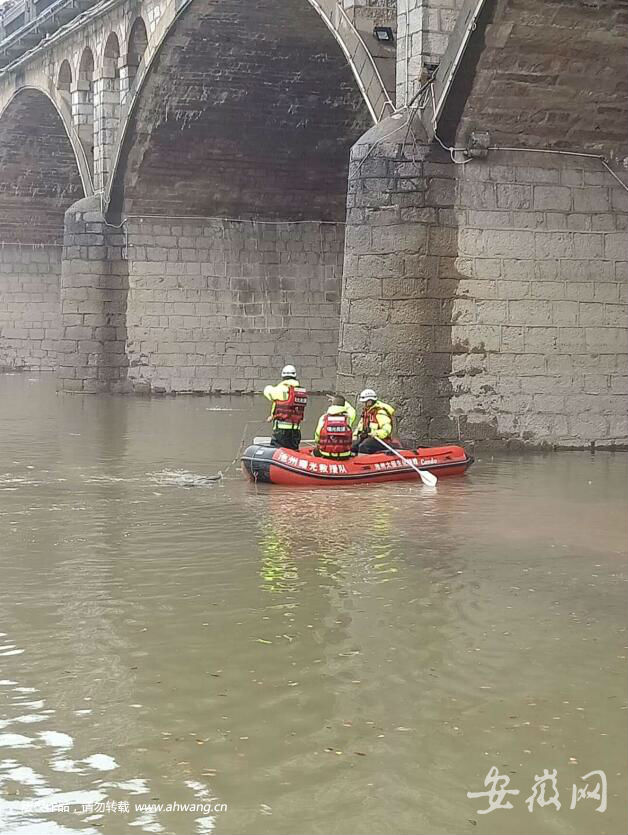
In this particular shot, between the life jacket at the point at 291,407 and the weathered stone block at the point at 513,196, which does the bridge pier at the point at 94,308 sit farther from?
the life jacket at the point at 291,407

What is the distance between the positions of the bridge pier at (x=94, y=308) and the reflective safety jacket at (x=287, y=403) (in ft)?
42.8

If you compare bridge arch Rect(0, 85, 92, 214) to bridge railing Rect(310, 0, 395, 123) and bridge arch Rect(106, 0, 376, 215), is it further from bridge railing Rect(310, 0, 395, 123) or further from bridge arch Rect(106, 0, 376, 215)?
bridge railing Rect(310, 0, 395, 123)

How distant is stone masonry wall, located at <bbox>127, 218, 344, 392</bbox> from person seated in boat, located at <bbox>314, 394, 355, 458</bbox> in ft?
46.7

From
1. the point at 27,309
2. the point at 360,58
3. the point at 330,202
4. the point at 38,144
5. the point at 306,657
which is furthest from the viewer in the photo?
the point at 27,309

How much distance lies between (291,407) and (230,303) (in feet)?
48.4

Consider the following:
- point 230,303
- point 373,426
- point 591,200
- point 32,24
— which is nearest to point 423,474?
point 373,426

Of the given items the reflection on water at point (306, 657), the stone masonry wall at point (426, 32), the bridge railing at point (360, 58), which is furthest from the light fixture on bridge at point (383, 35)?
the reflection on water at point (306, 657)

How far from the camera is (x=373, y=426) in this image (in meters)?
14.5

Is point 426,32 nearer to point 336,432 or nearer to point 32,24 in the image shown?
point 336,432

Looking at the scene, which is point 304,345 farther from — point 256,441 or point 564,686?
point 564,686

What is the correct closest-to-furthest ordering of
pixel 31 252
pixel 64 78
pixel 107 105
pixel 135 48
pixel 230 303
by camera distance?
pixel 135 48 → pixel 107 105 → pixel 230 303 → pixel 64 78 → pixel 31 252

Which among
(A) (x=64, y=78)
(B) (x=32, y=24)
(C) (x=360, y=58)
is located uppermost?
(B) (x=32, y=24)

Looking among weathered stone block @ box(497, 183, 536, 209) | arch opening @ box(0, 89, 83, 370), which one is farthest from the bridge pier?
weathered stone block @ box(497, 183, 536, 209)

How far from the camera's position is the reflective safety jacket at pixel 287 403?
14.6 meters
